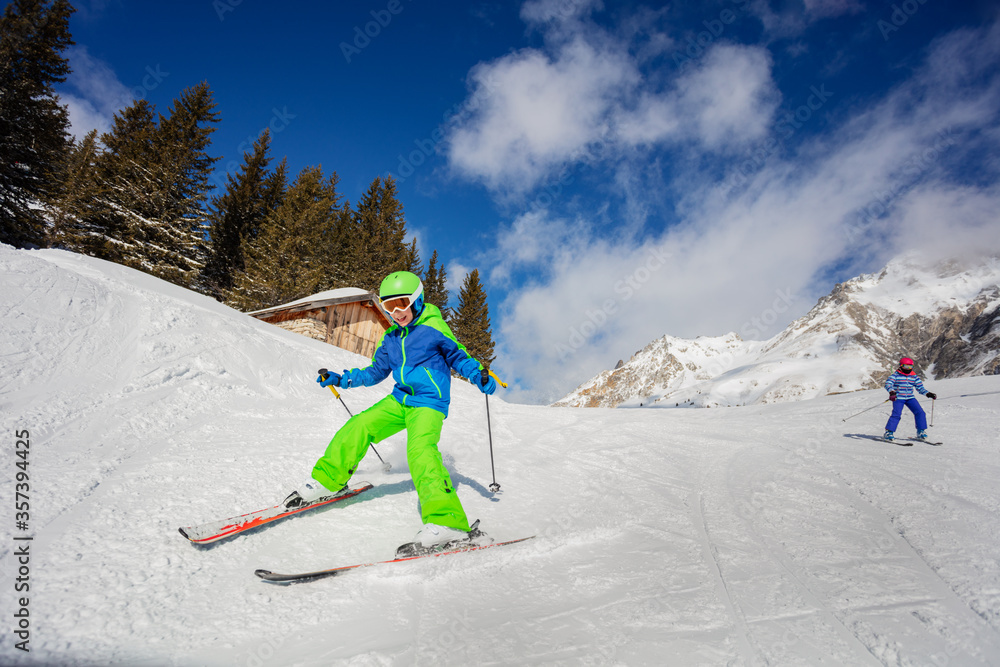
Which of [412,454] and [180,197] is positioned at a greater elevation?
[180,197]

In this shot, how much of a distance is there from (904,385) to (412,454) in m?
10.7

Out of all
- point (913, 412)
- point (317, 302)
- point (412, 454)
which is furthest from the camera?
point (317, 302)

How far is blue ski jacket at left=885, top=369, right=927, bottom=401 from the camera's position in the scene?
8.39m

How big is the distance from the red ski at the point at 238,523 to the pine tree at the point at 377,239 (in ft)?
98.4

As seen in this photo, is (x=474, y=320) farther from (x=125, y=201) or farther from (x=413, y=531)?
(x=413, y=531)

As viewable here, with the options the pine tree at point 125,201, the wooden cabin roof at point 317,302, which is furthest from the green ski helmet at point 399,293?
the pine tree at point 125,201

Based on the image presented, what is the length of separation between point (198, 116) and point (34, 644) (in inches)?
1367

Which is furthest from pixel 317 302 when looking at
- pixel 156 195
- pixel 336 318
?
pixel 156 195

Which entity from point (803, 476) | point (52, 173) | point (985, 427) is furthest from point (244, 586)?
point (52, 173)

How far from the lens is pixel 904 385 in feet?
27.9

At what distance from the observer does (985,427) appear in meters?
8.00

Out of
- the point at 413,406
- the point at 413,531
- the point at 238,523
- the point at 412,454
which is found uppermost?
the point at 413,406

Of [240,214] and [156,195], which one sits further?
[240,214]

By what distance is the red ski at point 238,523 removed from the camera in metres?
2.62
